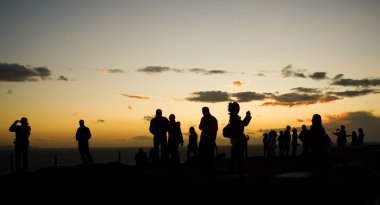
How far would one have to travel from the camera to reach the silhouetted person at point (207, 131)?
1338cm

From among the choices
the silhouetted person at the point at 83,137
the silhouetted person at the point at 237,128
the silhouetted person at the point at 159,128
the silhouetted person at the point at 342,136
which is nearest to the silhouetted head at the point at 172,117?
the silhouetted person at the point at 159,128

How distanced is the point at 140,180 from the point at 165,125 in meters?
3.21

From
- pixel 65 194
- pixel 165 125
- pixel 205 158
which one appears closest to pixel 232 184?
pixel 205 158

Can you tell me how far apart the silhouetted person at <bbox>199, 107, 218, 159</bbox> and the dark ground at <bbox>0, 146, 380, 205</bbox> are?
2.75ft

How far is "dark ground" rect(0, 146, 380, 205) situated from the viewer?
8.40m

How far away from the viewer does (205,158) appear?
13.7m

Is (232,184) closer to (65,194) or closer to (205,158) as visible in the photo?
(205,158)

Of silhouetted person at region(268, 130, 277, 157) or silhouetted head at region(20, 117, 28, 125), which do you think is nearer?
silhouetted head at region(20, 117, 28, 125)

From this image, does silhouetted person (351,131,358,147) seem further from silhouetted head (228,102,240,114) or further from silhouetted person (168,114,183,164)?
silhouetted head (228,102,240,114)

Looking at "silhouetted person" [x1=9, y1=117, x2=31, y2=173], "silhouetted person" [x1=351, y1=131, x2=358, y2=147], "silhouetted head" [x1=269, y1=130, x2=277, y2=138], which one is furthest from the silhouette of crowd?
"silhouetted person" [x1=351, y1=131, x2=358, y2=147]

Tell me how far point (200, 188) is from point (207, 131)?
3.39m

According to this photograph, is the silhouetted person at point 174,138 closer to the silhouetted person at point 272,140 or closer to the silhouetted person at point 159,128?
the silhouetted person at point 159,128

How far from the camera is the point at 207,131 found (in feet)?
44.0

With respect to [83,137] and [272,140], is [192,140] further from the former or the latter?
[272,140]
